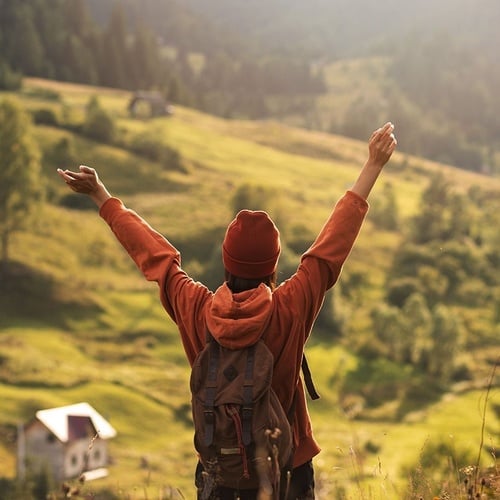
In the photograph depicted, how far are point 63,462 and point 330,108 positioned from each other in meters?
152

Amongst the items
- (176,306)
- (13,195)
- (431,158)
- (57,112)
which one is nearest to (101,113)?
(57,112)

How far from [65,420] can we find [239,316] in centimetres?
3701

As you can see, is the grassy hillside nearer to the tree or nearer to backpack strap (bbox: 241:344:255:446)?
the tree

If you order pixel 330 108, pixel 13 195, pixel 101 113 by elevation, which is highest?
pixel 330 108

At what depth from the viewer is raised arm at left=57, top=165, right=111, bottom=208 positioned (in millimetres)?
4625

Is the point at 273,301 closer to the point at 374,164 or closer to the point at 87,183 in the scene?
the point at 374,164

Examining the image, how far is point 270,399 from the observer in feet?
12.8

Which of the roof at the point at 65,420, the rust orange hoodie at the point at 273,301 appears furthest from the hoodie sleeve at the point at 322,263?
the roof at the point at 65,420

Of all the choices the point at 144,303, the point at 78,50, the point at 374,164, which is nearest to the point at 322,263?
the point at 374,164

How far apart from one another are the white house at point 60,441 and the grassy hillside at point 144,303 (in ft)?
2.91

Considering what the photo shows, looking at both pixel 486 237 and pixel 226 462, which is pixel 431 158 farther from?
pixel 226 462

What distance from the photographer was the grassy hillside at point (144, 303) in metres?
43.0

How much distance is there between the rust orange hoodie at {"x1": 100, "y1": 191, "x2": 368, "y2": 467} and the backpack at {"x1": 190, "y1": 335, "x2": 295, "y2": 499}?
10cm

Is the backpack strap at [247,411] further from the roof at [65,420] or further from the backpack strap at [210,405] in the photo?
the roof at [65,420]
